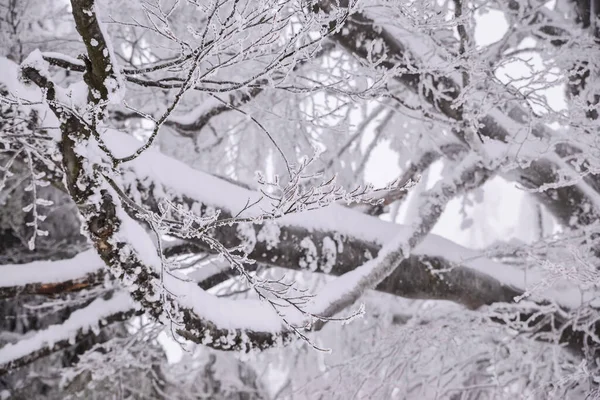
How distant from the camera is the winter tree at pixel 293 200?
1.56 m

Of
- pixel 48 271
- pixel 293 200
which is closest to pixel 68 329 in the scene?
pixel 48 271

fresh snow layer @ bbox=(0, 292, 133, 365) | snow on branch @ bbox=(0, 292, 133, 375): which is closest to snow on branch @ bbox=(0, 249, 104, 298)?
fresh snow layer @ bbox=(0, 292, 133, 365)

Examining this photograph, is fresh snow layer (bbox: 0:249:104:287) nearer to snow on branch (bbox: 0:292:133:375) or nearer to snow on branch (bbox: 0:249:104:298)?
snow on branch (bbox: 0:249:104:298)

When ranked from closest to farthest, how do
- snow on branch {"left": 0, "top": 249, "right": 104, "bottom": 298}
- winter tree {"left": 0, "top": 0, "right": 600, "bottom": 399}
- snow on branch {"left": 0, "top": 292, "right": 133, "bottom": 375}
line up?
1. winter tree {"left": 0, "top": 0, "right": 600, "bottom": 399}
2. snow on branch {"left": 0, "top": 249, "right": 104, "bottom": 298}
3. snow on branch {"left": 0, "top": 292, "right": 133, "bottom": 375}

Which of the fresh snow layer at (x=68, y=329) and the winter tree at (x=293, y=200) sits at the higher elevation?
the winter tree at (x=293, y=200)

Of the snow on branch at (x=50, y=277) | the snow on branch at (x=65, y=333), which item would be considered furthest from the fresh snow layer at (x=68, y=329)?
the snow on branch at (x=50, y=277)

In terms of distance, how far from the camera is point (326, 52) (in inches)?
154

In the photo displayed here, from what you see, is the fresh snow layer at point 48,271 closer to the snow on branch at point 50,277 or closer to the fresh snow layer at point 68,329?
the snow on branch at point 50,277

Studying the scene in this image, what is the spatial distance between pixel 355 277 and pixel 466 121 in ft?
3.15

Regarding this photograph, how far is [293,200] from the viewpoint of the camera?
1419 millimetres

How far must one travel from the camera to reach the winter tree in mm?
1562

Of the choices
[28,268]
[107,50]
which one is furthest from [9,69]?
[28,268]

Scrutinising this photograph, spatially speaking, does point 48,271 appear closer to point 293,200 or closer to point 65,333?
point 65,333

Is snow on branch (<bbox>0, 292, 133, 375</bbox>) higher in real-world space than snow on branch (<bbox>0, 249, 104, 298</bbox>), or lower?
lower
